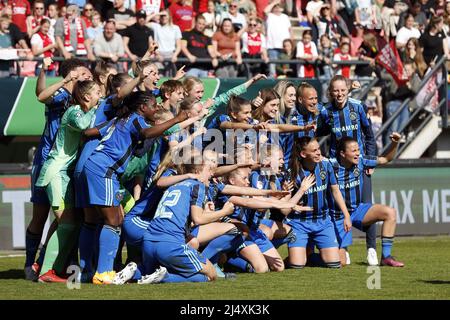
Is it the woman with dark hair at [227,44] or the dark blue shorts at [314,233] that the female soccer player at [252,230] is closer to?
the dark blue shorts at [314,233]

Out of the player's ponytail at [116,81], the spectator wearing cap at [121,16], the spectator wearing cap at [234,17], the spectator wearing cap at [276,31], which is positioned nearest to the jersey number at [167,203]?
the player's ponytail at [116,81]

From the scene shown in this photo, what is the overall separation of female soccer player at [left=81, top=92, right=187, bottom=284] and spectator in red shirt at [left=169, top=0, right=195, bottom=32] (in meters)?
9.14

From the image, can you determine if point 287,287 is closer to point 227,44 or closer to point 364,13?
point 227,44

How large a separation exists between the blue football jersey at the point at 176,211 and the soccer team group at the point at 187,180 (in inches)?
0.5

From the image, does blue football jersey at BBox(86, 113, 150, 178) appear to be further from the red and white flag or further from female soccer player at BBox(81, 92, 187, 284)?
the red and white flag

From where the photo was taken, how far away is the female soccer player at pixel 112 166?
986 cm

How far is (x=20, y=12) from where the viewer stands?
59.6 ft

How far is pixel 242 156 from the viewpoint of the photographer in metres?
11.2

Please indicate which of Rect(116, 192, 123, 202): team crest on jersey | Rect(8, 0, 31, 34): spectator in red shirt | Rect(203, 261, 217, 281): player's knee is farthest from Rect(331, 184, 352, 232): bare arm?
Rect(8, 0, 31, 34): spectator in red shirt

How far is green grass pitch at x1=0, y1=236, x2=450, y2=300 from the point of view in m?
8.96

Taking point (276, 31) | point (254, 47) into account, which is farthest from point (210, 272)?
point (276, 31)

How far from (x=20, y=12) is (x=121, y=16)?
68.0 inches

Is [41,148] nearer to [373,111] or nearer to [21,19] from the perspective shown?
[21,19]

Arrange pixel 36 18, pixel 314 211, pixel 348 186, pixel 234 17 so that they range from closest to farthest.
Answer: pixel 314 211
pixel 348 186
pixel 36 18
pixel 234 17
